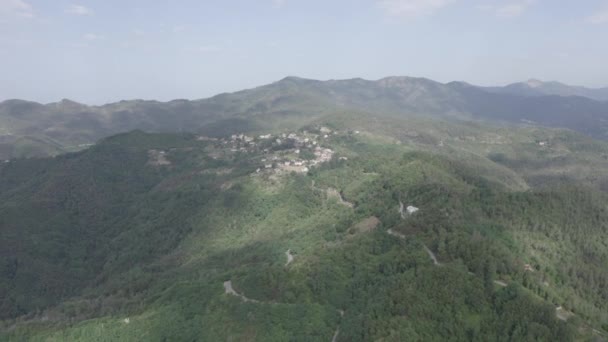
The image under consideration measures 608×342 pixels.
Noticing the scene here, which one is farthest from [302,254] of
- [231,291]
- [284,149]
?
[284,149]

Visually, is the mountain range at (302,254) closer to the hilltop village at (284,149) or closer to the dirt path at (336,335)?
the dirt path at (336,335)

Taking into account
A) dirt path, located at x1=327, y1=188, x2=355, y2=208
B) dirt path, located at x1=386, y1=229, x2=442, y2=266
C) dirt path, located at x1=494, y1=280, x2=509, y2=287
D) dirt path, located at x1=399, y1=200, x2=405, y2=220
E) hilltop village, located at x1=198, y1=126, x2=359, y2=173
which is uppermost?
dirt path, located at x1=386, y1=229, x2=442, y2=266

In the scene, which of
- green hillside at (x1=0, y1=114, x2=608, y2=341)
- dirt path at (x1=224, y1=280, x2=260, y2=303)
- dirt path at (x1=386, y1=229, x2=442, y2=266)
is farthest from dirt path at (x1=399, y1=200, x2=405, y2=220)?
dirt path at (x1=224, y1=280, x2=260, y2=303)

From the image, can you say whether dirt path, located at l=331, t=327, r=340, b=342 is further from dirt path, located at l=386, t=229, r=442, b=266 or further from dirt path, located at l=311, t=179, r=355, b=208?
dirt path, located at l=311, t=179, r=355, b=208

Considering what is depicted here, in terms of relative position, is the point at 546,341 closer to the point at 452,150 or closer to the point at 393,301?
the point at 393,301

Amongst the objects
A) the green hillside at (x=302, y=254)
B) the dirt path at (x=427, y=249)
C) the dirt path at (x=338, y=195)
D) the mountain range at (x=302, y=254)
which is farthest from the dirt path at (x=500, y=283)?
the dirt path at (x=338, y=195)

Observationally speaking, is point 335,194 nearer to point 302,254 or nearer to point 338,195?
point 338,195

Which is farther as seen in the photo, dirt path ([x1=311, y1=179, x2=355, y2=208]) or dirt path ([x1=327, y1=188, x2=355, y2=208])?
dirt path ([x1=311, y1=179, x2=355, y2=208])
